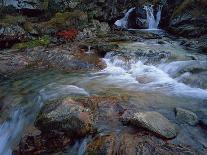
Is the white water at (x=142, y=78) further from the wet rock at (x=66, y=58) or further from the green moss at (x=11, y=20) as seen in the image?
the green moss at (x=11, y=20)

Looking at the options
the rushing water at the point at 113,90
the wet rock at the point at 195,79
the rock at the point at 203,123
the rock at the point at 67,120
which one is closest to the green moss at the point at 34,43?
the rushing water at the point at 113,90

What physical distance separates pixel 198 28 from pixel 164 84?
387 inches

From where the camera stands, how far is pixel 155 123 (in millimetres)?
6539

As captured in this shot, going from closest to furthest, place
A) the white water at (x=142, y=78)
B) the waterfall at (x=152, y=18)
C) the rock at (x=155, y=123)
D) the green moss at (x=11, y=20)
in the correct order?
1. the rock at (x=155, y=123)
2. the white water at (x=142, y=78)
3. the green moss at (x=11, y=20)
4. the waterfall at (x=152, y=18)

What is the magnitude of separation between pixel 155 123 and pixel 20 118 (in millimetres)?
3607

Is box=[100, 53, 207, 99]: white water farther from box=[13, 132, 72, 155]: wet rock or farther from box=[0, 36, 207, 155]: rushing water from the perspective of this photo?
box=[13, 132, 72, 155]: wet rock

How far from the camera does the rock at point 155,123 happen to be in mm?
6332

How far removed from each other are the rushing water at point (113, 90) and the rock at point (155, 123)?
222 millimetres

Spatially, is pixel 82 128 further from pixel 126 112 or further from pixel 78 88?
pixel 78 88

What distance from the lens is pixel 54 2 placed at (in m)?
21.9

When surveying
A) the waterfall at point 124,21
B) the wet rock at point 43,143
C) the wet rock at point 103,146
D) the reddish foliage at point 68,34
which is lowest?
the wet rock at point 43,143

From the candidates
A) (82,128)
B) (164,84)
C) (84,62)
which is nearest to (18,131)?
(82,128)

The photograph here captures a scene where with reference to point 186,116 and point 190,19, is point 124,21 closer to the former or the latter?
point 190,19

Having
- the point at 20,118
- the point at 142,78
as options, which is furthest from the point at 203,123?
the point at 20,118
